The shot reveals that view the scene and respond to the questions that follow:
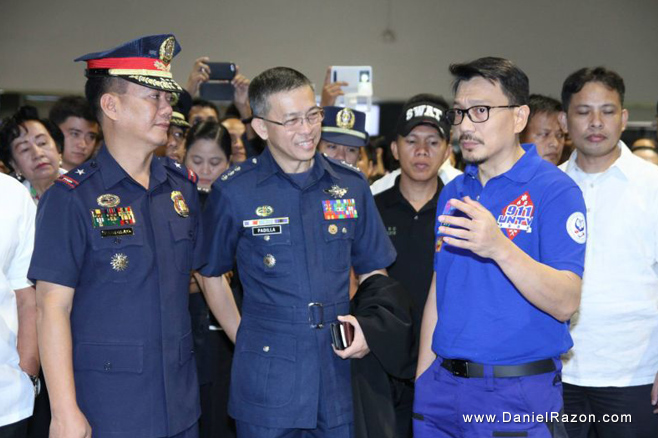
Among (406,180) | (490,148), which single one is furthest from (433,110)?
(490,148)

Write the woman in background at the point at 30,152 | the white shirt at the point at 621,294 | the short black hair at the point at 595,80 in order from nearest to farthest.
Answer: the white shirt at the point at 621,294
the short black hair at the point at 595,80
the woman in background at the point at 30,152

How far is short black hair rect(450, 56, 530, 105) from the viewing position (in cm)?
234

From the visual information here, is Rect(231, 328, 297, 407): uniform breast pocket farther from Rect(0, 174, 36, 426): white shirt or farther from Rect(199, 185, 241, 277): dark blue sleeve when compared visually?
Rect(0, 174, 36, 426): white shirt

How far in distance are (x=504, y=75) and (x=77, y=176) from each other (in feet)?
4.59

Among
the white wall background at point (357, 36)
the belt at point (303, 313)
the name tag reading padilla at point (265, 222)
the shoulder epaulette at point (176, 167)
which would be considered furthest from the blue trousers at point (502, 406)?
the white wall background at point (357, 36)

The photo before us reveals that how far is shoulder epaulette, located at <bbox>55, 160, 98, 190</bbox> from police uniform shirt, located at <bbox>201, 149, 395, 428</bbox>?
504 millimetres

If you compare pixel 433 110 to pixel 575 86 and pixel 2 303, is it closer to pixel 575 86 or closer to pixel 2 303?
pixel 575 86

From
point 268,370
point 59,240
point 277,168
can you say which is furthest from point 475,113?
point 59,240

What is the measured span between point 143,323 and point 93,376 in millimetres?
215

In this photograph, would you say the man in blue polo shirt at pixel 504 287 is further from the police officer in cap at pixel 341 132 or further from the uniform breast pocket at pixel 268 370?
the police officer in cap at pixel 341 132

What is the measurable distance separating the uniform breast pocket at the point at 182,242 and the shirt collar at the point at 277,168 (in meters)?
0.36

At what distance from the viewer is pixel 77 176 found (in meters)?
2.27

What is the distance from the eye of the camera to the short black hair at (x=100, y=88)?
238 cm

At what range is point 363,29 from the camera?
29.1 ft
